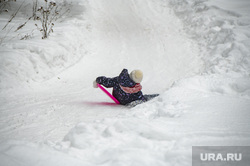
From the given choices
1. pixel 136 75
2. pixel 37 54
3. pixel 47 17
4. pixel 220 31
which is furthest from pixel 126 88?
pixel 220 31

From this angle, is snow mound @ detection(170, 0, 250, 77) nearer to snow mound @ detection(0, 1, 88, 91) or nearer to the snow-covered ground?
the snow-covered ground

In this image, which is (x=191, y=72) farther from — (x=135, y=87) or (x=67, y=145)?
(x=67, y=145)

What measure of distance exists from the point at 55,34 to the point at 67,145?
4422 mm

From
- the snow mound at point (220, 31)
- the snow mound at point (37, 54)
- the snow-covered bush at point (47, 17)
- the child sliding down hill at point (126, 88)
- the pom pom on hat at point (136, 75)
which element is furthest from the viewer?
the snow-covered bush at point (47, 17)

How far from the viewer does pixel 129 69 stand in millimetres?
4863

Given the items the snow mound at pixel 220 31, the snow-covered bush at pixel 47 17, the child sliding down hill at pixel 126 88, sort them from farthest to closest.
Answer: the snow-covered bush at pixel 47 17, the snow mound at pixel 220 31, the child sliding down hill at pixel 126 88

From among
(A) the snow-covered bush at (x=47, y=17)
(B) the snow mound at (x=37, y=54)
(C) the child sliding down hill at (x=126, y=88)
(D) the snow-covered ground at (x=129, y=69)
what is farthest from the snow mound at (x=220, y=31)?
(A) the snow-covered bush at (x=47, y=17)

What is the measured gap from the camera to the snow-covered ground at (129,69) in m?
1.47

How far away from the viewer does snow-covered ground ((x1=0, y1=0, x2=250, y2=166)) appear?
1470mm

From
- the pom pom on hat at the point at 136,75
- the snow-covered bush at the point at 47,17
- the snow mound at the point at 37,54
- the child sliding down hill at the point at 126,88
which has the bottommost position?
the child sliding down hill at the point at 126,88

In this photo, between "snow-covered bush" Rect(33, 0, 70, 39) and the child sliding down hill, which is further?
"snow-covered bush" Rect(33, 0, 70, 39)

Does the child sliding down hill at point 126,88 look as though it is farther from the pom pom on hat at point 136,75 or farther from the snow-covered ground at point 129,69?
the snow-covered ground at point 129,69

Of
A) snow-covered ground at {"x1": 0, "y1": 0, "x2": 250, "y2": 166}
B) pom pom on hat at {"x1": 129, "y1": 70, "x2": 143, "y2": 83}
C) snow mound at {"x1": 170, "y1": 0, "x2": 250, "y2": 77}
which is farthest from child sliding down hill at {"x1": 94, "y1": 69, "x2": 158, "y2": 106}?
snow mound at {"x1": 170, "y1": 0, "x2": 250, "y2": 77}

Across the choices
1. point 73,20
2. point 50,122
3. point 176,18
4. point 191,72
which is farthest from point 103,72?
point 176,18
